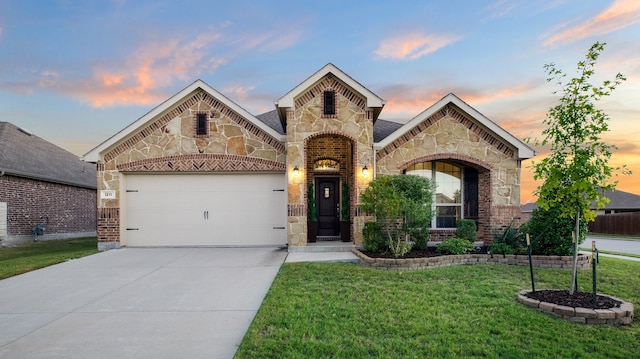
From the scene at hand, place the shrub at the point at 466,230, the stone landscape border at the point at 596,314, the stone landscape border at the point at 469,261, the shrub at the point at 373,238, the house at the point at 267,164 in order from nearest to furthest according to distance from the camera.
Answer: the stone landscape border at the point at 596,314, the stone landscape border at the point at 469,261, the shrub at the point at 373,238, the shrub at the point at 466,230, the house at the point at 267,164

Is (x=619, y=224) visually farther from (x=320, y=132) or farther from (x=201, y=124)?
(x=201, y=124)

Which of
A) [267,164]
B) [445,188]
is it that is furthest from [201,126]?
[445,188]

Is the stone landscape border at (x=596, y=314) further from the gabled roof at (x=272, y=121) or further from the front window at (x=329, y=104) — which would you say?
the gabled roof at (x=272, y=121)

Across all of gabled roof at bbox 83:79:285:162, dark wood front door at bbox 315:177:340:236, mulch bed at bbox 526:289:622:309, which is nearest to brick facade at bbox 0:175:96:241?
gabled roof at bbox 83:79:285:162

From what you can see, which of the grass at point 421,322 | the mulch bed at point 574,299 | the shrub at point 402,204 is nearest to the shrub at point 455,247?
the shrub at point 402,204

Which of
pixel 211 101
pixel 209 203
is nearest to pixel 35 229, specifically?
pixel 209 203

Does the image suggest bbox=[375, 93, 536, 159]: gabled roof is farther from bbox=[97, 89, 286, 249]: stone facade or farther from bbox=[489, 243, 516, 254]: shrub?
bbox=[97, 89, 286, 249]: stone facade

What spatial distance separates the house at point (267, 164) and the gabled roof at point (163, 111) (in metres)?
0.03

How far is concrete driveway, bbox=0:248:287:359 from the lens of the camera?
3.80 meters

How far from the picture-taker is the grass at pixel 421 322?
11.9 feet

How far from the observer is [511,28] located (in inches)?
423

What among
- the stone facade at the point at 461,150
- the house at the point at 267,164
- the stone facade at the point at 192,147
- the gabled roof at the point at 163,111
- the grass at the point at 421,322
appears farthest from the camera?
the stone facade at the point at 192,147

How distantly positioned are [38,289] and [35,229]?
36.0 feet

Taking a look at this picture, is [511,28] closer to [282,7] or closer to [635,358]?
[282,7]
